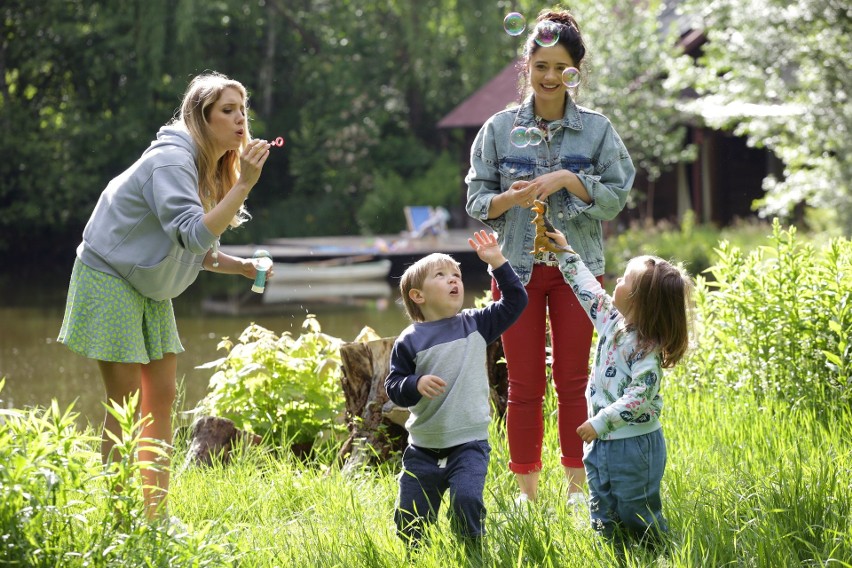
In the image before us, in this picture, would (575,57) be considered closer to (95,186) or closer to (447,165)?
(95,186)

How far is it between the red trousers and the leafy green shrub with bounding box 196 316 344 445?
1.61 metres

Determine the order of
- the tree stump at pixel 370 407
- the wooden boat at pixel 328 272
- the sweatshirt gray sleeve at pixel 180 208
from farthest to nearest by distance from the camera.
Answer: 1. the wooden boat at pixel 328 272
2. the tree stump at pixel 370 407
3. the sweatshirt gray sleeve at pixel 180 208

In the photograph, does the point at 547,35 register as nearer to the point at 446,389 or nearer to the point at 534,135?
the point at 534,135

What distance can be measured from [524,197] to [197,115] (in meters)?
1.13

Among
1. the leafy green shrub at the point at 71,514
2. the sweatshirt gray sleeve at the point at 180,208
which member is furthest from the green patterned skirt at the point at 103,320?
the leafy green shrub at the point at 71,514

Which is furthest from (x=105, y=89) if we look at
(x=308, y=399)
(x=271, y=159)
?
(x=308, y=399)

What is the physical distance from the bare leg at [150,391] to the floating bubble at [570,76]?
166 cm

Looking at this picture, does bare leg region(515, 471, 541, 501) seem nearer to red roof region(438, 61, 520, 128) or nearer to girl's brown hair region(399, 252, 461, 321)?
girl's brown hair region(399, 252, 461, 321)

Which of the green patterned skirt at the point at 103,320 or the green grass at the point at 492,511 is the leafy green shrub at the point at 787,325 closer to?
the green grass at the point at 492,511

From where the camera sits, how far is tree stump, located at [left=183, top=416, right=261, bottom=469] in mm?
5129

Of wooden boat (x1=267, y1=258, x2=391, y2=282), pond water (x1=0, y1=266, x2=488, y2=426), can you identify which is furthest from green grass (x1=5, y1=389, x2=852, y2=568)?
wooden boat (x1=267, y1=258, x2=391, y2=282)

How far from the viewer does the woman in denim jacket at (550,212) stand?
384cm

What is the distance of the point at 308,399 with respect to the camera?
18.1 ft

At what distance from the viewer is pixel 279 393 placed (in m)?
5.45
